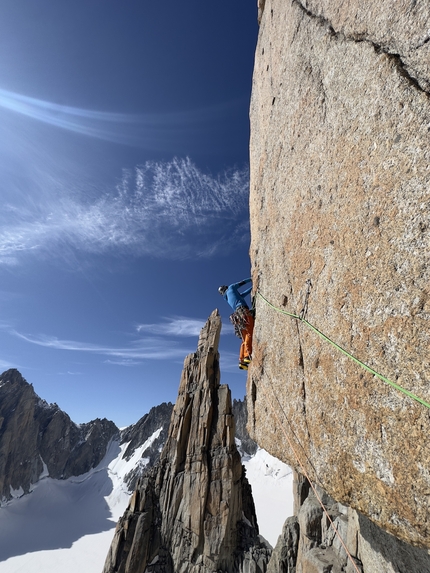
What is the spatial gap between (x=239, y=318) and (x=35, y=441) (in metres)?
132

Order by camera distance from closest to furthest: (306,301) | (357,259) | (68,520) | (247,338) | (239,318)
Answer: (357,259), (306,301), (247,338), (239,318), (68,520)

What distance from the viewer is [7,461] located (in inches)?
3826

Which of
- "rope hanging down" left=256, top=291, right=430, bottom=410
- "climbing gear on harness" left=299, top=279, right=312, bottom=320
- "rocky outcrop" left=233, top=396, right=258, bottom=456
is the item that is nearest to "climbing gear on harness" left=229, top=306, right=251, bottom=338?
"rope hanging down" left=256, top=291, right=430, bottom=410

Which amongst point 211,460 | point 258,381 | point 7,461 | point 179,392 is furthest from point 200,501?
point 7,461

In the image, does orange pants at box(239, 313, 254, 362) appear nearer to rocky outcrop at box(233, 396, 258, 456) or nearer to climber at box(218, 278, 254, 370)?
climber at box(218, 278, 254, 370)

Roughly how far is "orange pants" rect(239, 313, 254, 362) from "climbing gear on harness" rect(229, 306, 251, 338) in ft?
0.19

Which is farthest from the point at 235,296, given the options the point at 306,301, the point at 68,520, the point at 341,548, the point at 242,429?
the point at 68,520

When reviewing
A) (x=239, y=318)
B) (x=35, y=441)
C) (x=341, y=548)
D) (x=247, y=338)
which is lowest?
(x=341, y=548)

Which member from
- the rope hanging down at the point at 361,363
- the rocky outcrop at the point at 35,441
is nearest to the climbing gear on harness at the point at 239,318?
the rope hanging down at the point at 361,363

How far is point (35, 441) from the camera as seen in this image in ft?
348

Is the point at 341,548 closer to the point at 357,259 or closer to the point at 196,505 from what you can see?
the point at 357,259

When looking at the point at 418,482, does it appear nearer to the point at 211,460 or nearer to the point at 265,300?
the point at 265,300

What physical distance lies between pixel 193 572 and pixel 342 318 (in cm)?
3815

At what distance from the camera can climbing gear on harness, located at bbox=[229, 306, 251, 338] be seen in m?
7.29
